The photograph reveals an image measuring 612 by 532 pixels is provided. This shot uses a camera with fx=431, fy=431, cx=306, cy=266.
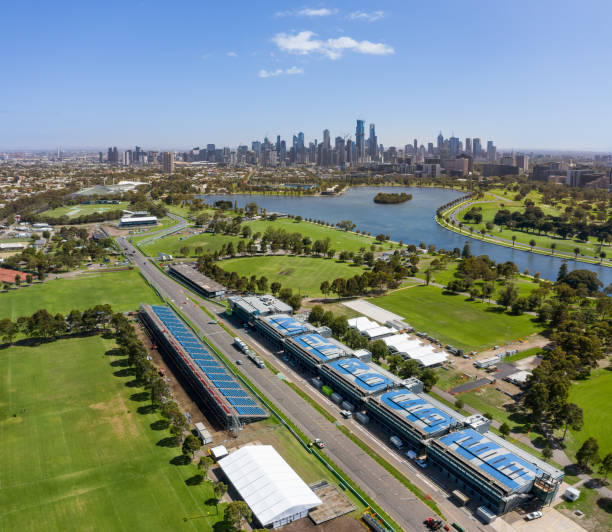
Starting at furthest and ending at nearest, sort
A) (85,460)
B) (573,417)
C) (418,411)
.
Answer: (573,417), (418,411), (85,460)

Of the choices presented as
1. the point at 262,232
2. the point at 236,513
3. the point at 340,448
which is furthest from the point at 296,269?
the point at 236,513

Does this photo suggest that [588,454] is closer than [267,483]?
No

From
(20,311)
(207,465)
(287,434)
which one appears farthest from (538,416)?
(20,311)

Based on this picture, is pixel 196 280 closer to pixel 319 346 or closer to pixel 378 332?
pixel 378 332

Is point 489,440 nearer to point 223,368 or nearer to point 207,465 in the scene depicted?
point 207,465

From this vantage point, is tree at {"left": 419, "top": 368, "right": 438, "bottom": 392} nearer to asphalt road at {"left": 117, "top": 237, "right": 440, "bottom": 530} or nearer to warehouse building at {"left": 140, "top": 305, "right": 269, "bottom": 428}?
asphalt road at {"left": 117, "top": 237, "right": 440, "bottom": 530}

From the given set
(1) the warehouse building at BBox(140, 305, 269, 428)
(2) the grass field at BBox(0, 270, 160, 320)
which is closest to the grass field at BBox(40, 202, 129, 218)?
(2) the grass field at BBox(0, 270, 160, 320)

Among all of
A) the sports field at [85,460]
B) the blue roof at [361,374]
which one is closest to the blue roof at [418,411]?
the blue roof at [361,374]
